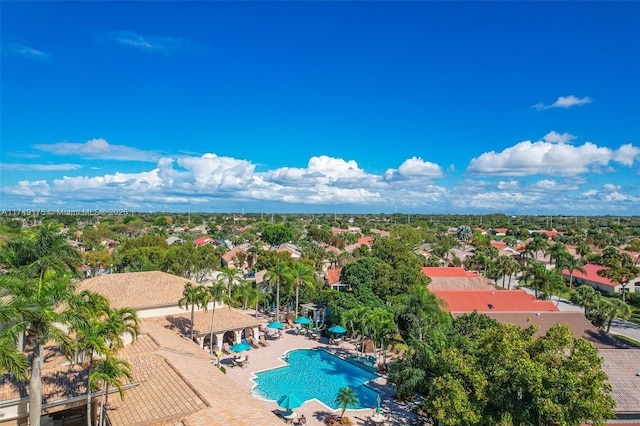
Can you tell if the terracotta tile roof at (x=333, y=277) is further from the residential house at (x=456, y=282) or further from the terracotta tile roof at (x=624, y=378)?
the terracotta tile roof at (x=624, y=378)

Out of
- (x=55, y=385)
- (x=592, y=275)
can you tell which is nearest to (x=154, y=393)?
(x=55, y=385)

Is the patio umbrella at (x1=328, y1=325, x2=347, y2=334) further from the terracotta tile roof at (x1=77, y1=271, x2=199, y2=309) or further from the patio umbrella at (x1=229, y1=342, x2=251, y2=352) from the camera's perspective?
the terracotta tile roof at (x1=77, y1=271, x2=199, y2=309)

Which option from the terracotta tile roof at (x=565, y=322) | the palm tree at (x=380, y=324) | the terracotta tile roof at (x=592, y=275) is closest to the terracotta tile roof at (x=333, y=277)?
the terracotta tile roof at (x=565, y=322)

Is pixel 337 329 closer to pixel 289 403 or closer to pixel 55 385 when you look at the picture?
pixel 289 403

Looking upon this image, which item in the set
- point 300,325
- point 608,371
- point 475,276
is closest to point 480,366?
point 608,371

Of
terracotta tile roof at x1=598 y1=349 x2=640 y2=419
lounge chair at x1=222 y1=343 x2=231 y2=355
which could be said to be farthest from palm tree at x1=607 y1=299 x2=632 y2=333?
lounge chair at x1=222 y1=343 x2=231 y2=355

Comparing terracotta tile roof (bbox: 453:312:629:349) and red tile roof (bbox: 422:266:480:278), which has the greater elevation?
red tile roof (bbox: 422:266:480:278)
